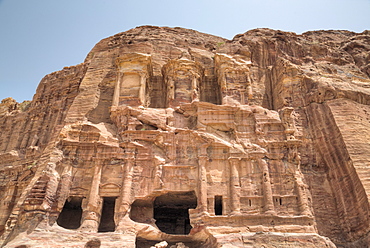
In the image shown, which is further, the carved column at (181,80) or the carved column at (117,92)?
the carved column at (181,80)

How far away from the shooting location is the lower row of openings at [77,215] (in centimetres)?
2112

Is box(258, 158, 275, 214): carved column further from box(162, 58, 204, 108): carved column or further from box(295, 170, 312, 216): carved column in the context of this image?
box(162, 58, 204, 108): carved column

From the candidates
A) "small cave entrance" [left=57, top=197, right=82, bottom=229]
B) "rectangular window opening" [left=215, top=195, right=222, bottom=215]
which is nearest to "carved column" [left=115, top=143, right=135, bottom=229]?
"small cave entrance" [left=57, top=197, right=82, bottom=229]

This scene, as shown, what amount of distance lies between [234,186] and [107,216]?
8.43m

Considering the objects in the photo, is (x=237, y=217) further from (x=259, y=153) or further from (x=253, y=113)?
(x=253, y=113)

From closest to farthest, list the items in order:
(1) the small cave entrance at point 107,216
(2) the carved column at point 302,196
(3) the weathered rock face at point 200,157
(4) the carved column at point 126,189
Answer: (3) the weathered rock face at point 200,157 < (4) the carved column at point 126,189 < (2) the carved column at point 302,196 < (1) the small cave entrance at point 107,216

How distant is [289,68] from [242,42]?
21.1ft

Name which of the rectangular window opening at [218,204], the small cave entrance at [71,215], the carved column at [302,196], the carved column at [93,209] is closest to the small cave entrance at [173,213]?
the rectangular window opening at [218,204]

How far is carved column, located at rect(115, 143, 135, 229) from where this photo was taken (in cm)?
1942

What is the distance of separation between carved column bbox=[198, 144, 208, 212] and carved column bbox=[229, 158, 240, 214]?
1643mm

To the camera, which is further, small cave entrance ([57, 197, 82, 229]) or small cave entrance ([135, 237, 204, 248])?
small cave entrance ([57, 197, 82, 229])

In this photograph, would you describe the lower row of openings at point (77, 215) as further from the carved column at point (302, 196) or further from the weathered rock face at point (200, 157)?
the carved column at point (302, 196)

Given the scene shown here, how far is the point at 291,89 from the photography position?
2658cm

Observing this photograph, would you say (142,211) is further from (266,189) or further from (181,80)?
(181,80)
